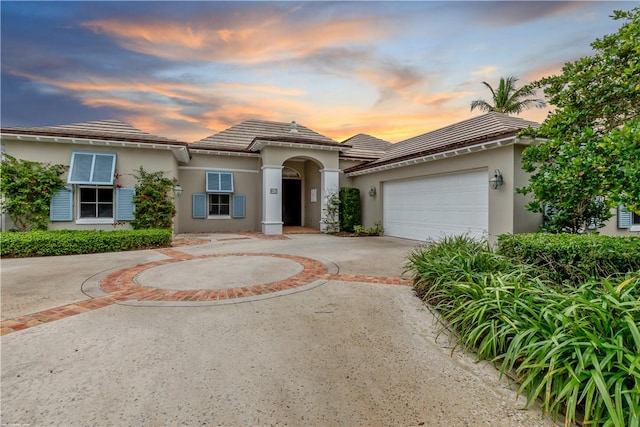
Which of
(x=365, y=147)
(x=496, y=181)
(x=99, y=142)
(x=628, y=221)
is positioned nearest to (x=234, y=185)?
(x=99, y=142)

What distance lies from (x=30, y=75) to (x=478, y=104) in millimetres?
A: 27732

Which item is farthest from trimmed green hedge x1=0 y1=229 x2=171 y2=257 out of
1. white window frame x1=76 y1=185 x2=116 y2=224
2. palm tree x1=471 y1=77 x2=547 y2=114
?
palm tree x1=471 y1=77 x2=547 y2=114

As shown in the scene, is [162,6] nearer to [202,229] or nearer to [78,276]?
[78,276]

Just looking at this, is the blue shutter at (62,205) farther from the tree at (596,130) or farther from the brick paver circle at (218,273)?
the tree at (596,130)

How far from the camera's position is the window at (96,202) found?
1099cm

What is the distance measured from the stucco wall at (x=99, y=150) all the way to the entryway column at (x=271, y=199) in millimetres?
3988

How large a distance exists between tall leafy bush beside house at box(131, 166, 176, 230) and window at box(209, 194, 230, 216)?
146 inches

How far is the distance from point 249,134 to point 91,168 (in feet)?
28.4

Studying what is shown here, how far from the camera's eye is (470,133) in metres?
9.83

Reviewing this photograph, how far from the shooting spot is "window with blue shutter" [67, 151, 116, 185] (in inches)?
415

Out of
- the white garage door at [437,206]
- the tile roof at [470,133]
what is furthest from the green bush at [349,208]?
the tile roof at [470,133]

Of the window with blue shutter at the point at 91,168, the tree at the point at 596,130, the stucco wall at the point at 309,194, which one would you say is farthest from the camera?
the stucco wall at the point at 309,194

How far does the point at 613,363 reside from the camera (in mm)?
2098

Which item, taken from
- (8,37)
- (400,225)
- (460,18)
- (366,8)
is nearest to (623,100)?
(460,18)
